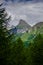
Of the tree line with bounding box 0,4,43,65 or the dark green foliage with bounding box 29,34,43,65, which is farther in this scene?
the dark green foliage with bounding box 29,34,43,65

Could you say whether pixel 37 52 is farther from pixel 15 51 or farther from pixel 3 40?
pixel 3 40

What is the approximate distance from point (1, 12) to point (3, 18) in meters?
0.63

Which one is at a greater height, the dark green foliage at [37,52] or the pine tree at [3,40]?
the pine tree at [3,40]

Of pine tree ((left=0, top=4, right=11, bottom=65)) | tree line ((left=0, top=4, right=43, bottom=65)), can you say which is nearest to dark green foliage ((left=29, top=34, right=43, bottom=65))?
tree line ((left=0, top=4, right=43, bottom=65))

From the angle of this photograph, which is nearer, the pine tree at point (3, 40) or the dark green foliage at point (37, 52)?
the pine tree at point (3, 40)

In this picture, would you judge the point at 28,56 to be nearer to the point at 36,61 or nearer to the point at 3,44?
→ the point at 36,61

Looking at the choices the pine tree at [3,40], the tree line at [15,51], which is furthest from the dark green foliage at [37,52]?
the pine tree at [3,40]

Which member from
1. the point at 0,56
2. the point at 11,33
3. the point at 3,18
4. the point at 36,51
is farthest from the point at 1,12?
the point at 36,51

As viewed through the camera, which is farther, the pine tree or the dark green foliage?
the dark green foliage

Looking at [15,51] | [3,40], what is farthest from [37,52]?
[3,40]

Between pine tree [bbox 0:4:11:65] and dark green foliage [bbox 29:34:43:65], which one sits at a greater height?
pine tree [bbox 0:4:11:65]

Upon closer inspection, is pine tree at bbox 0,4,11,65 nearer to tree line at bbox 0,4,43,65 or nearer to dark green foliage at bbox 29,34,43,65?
tree line at bbox 0,4,43,65

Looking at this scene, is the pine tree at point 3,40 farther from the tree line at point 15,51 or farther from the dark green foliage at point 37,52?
the dark green foliage at point 37,52

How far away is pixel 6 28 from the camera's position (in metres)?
31.2
